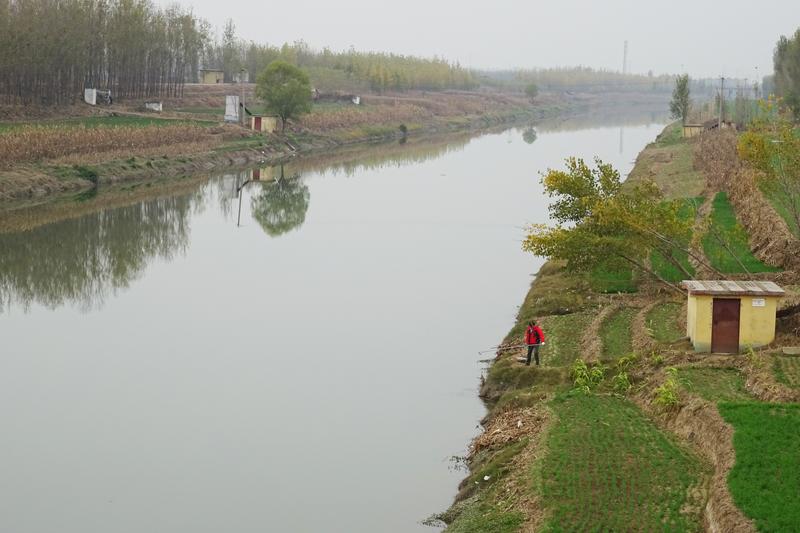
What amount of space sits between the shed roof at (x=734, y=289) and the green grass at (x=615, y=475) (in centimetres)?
318

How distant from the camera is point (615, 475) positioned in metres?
14.3

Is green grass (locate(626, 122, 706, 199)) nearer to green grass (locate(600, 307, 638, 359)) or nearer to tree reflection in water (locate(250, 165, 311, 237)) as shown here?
green grass (locate(600, 307, 638, 359))

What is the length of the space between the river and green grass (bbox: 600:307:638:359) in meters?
2.56

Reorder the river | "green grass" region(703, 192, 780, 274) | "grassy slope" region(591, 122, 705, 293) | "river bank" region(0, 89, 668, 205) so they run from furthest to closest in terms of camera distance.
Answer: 1. "river bank" region(0, 89, 668, 205)
2. "grassy slope" region(591, 122, 705, 293)
3. "green grass" region(703, 192, 780, 274)
4. the river

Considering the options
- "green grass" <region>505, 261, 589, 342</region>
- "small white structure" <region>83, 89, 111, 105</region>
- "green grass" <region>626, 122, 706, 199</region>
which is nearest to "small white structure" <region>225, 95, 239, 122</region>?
"small white structure" <region>83, 89, 111, 105</region>

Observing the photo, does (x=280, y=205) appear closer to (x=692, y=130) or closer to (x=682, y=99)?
(x=692, y=130)

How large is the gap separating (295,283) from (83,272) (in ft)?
20.1

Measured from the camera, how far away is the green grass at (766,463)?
12.2 m

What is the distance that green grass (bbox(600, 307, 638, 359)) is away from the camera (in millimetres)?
20750

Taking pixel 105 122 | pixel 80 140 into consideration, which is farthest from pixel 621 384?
pixel 105 122

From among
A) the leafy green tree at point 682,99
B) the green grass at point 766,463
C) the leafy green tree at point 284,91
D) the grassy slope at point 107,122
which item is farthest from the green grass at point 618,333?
the leafy green tree at point 682,99

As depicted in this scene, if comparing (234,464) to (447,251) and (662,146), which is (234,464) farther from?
(662,146)

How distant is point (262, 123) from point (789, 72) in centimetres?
3479

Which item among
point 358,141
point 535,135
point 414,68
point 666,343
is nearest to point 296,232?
point 666,343
